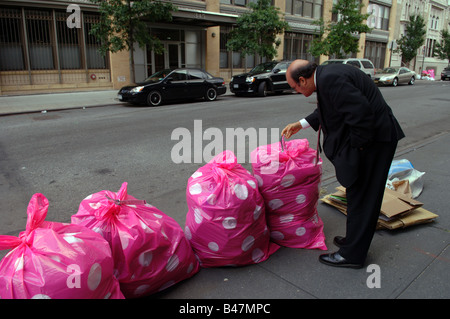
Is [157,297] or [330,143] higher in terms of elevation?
[330,143]

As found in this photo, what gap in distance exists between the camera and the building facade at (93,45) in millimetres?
15000

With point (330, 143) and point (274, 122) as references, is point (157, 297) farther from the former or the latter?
point (274, 122)

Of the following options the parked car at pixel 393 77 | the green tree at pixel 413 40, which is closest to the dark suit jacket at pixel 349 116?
the parked car at pixel 393 77

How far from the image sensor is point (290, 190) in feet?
9.59

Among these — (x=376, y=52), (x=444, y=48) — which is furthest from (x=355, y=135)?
(x=444, y=48)

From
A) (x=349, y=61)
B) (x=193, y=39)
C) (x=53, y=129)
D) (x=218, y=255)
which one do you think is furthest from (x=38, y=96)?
(x=349, y=61)

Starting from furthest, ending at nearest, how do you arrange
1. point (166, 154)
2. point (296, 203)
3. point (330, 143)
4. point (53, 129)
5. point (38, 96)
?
1. point (38, 96)
2. point (53, 129)
3. point (166, 154)
4. point (296, 203)
5. point (330, 143)

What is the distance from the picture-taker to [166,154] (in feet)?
20.4

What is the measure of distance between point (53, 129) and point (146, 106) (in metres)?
4.79

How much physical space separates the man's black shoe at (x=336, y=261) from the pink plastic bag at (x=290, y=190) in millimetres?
232

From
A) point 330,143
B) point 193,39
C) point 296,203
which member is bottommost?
point 296,203

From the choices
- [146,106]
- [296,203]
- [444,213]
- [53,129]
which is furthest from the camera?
[146,106]

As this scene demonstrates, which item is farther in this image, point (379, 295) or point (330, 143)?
point (330, 143)

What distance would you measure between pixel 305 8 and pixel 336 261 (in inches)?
1114
